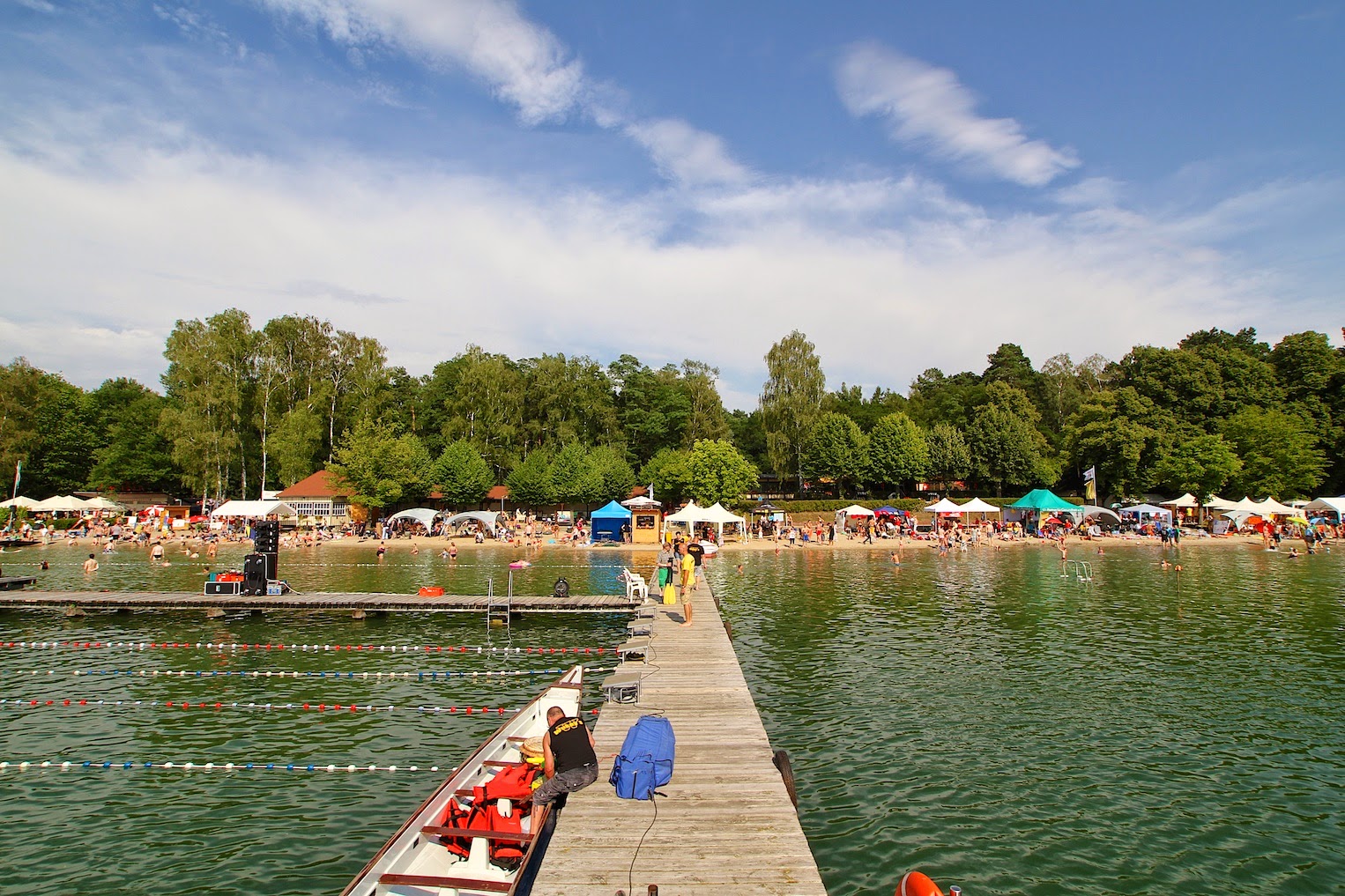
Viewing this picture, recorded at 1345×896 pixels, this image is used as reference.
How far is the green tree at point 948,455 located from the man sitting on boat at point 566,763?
6553 centimetres

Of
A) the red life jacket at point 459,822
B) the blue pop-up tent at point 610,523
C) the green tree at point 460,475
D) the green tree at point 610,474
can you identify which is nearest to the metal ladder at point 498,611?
the red life jacket at point 459,822

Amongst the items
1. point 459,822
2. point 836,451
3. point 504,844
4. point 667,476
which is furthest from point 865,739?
point 836,451

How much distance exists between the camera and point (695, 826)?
7.32 m

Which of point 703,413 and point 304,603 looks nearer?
point 304,603

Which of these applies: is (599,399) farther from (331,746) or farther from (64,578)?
(331,746)

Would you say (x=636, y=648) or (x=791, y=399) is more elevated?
(x=791, y=399)

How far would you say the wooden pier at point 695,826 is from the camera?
622 centimetres

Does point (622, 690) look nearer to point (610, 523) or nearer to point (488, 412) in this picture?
point (610, 523)

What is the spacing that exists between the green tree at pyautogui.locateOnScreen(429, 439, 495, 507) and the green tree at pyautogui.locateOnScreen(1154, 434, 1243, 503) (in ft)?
180

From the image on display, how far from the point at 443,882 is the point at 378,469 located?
55.7 metres

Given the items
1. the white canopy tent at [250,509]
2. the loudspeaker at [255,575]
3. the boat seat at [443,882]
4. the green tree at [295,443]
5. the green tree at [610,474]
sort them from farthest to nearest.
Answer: the green tree at [610,474]
the green tree at [295,443]
the white canopy tent at [250,509]
the loudspeaker at [255,575]
the boat seat at [443,882]

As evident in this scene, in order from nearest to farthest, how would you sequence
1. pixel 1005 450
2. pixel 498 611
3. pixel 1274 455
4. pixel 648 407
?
pixel 498 611, pixel 1274 455, pixel 1005 450, pixel 648 407

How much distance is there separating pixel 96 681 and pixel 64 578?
19852mm

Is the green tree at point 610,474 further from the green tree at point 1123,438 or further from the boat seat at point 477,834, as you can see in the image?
the boat seat at point 477,834
